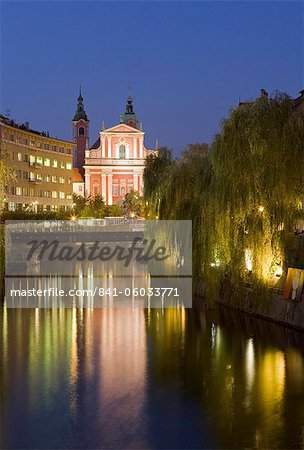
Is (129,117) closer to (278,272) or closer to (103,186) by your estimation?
(103,186)

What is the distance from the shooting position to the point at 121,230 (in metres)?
78.4

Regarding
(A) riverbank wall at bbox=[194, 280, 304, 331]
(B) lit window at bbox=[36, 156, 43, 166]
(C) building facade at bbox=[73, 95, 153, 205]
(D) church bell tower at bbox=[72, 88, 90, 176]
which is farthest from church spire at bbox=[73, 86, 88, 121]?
(A) riverbank wall at bbox=[194, 280, 304, 331]

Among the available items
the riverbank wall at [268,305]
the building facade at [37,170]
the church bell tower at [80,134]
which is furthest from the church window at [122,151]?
the riverbank wall at [268,305]

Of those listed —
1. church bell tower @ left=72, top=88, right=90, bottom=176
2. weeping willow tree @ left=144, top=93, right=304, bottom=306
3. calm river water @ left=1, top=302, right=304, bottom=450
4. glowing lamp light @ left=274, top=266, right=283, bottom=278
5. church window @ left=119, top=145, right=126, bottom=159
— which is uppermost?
church bell tower @ left=72, top=88, right=90, bottom=176

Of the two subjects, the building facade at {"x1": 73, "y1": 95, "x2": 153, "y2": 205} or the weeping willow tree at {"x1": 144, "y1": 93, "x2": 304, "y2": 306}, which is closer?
A: the weeping willow tree at {"x1": 144, "y1": 93, "x2": 304, "y2": 306}

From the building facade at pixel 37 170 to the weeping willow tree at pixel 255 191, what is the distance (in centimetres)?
5952

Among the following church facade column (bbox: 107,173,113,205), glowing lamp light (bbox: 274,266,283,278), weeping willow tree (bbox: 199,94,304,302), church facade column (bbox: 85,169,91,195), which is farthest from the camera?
church facade column (bbox: 85,169,91,195)

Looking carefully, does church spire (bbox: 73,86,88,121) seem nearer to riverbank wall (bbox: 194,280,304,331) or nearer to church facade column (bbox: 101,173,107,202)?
church facade column (bbox: 101,173,107,202)

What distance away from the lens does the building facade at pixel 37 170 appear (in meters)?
90.6

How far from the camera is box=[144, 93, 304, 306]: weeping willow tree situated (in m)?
27.8

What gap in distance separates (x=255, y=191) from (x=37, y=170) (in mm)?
73433

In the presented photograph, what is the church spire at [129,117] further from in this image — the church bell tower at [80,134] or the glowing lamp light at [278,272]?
the glowing lamp light at [278,272]

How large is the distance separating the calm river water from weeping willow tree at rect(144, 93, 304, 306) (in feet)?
9.30

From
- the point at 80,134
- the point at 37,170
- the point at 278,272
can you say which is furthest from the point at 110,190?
the point at 278,272
